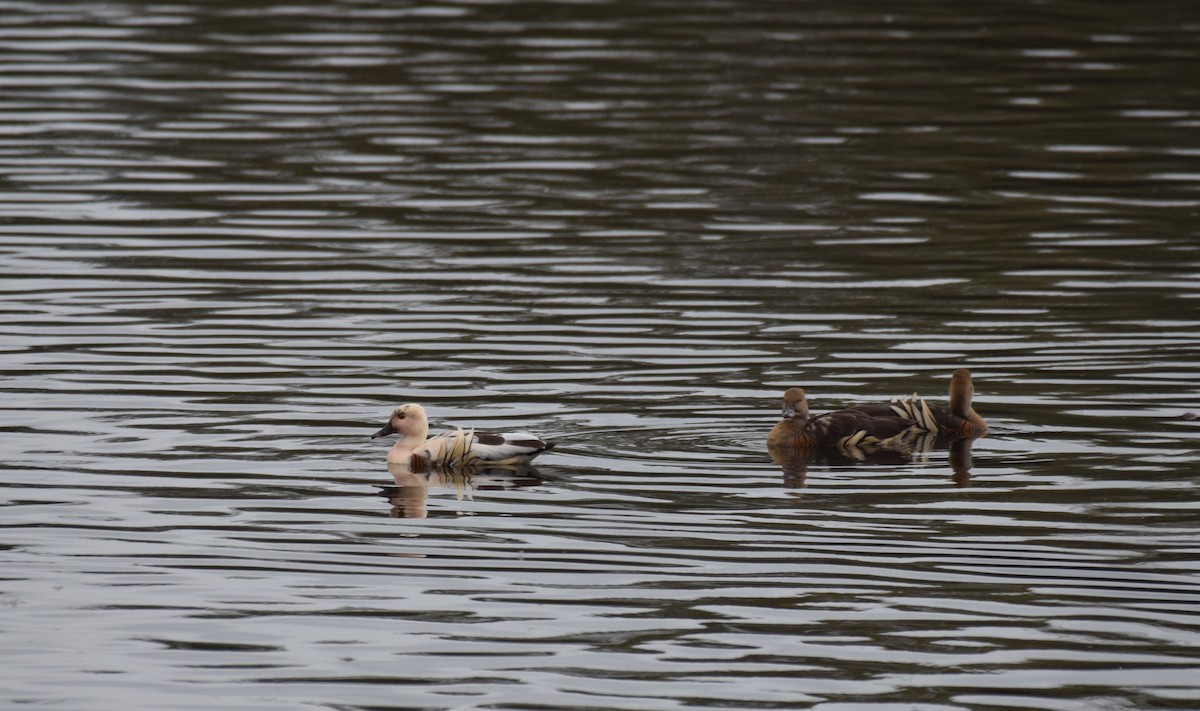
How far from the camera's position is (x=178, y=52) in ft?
83.7

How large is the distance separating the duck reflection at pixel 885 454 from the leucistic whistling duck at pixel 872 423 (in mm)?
24

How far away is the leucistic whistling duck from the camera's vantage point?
11.5 m

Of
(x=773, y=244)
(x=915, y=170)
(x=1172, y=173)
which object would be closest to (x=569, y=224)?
(x=773, y=244)

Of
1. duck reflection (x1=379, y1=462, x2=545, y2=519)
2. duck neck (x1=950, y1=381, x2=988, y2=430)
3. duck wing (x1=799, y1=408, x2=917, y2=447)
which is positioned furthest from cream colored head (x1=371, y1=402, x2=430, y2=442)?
duck neck (x1=950, y1=381, x2=988, y2=430)

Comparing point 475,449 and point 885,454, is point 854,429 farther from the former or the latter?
point 475,449

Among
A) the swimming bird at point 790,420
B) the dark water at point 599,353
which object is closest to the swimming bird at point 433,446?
the dark water at point 599,353

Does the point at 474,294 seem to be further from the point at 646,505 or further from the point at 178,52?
the point at 178,52

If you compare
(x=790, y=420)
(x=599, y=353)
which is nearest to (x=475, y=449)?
(x=790, y=420)

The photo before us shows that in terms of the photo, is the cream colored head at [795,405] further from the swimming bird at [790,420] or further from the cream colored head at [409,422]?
the cream colored head at [409,422]

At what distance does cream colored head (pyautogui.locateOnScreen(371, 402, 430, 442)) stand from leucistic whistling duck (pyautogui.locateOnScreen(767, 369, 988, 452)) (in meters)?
1.95

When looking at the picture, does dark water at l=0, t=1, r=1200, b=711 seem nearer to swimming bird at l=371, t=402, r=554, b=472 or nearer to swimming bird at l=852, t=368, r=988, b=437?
swimming bird at l=371, t=402, r=554, b=472

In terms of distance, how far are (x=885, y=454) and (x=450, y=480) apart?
2468mm

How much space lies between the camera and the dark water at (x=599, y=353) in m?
8.45

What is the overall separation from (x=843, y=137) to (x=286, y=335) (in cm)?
836
